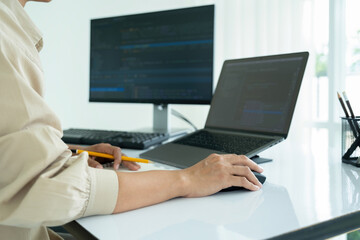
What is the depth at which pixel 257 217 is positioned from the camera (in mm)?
526

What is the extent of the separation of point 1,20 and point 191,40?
92cm

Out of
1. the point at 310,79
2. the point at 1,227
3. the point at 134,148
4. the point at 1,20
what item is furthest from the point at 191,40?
the point at 310,79

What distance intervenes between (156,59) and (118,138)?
0.43m

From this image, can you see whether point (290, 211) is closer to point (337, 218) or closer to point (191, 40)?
point (337, 218)

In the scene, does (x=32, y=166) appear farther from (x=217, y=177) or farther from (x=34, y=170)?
(x=217, y=177)

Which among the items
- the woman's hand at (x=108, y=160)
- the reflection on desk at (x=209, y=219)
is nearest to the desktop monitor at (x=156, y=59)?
the woman's hand at (x=108, y=160)

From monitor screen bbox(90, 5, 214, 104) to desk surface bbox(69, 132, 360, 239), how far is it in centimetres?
72

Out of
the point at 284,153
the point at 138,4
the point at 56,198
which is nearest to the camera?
the point at 56,198

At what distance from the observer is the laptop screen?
0.97 metres

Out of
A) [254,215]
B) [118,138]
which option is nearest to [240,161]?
[254,215]

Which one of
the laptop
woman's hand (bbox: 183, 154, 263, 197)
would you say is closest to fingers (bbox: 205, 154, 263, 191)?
woman's hand (bbox: 183, 154, 263, 197)

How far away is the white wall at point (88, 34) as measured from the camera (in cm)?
247

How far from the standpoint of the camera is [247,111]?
1.07 m

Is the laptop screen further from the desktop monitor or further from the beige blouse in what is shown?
the beige blouse
